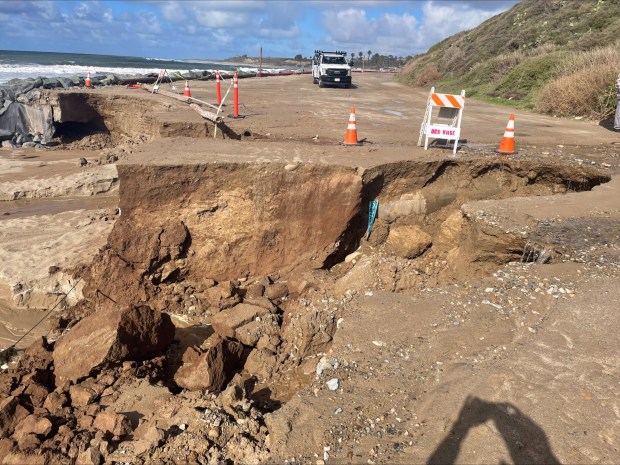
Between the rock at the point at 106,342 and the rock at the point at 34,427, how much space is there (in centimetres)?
76

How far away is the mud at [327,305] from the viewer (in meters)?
3.17

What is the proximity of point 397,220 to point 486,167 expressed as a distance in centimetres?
180

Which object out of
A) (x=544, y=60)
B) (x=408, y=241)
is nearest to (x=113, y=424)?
(x=408, y=241)

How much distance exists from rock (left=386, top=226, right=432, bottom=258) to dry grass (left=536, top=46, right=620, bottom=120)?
28.9ft

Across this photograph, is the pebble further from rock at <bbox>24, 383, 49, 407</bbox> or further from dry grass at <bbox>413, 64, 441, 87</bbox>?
dry grass at <bbox>413, 64, 441, 87</bbox>

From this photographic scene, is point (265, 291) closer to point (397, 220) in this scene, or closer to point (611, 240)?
point (397, 220)

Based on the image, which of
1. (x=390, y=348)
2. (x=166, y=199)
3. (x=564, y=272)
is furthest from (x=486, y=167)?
(x=166, y=199)

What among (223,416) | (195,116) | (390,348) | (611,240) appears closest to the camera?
(223,416)

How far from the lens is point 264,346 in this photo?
17.0ft

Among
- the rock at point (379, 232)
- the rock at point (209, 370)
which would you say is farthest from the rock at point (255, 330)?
the rock at point (379, 232)

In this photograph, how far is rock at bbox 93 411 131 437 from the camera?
356 cm

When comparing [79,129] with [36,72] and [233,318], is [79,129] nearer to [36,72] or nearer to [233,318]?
[233,318]

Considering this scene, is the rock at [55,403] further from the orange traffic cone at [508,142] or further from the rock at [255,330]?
the orange traffic cone at [508,142]

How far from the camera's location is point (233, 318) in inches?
225
